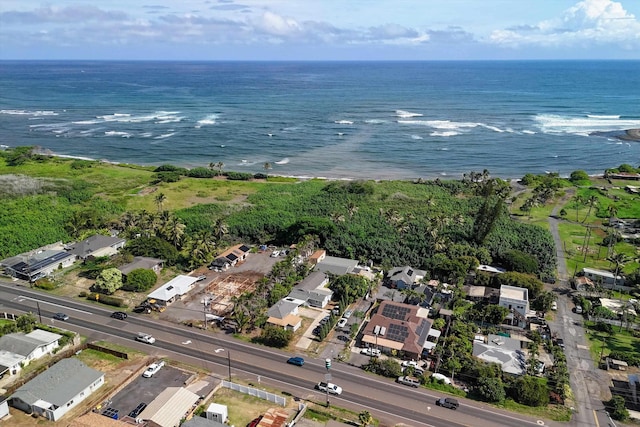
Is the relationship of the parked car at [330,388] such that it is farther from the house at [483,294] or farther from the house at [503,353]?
the house at [483,294]

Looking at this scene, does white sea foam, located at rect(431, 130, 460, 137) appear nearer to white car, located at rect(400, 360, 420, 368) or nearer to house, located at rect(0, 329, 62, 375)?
white car, located at rect(400, 360, 420, 368)

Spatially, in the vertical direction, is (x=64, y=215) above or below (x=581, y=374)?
above

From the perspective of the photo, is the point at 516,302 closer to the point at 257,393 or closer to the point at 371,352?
the point at 371,352

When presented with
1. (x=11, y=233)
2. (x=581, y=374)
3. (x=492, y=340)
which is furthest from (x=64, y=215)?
(x=581, y=374)

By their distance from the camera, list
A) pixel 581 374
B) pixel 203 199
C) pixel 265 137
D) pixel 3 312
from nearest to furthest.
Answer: pixel 581 374 → pixel 3 312 → pixel 203 199 → pixel 265 137

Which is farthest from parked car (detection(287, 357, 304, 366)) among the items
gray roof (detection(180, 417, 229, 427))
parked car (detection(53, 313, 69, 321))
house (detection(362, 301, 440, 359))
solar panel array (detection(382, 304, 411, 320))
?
parked car (detection(53, 313, 69, 321))

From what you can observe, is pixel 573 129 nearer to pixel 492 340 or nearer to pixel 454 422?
pixel 492 340

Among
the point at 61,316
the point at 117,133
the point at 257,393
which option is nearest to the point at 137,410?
the point at 257,393
